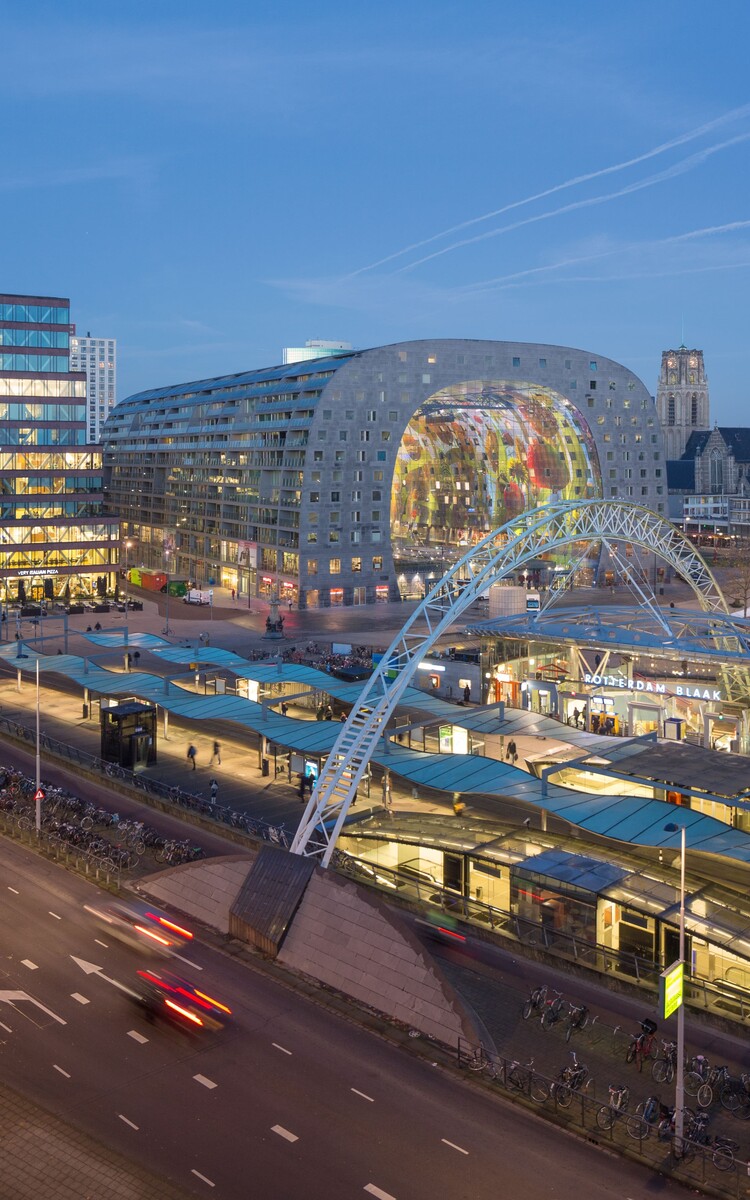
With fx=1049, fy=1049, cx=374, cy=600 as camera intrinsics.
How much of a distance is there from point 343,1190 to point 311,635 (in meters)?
77.8

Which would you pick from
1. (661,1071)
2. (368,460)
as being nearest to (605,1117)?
(661,1071)

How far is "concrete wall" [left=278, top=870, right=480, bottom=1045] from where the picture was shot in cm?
2678

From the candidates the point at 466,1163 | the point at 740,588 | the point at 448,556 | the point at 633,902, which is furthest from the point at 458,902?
the point at 448,556

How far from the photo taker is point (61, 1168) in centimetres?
2130

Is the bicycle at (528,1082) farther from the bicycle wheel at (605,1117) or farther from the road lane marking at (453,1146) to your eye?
the road lane marking at (453,1146)

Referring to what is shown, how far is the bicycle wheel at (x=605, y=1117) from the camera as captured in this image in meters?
22.9

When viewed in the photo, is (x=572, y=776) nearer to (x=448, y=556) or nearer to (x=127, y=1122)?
(x=127, y=1122)

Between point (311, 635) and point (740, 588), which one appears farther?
point (740, 588)

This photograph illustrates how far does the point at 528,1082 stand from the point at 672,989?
13.2ft

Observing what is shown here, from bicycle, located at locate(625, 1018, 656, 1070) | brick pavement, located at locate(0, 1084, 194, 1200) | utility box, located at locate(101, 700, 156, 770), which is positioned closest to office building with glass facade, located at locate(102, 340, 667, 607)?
utility box, located at locate(101, 700, 156, 770)

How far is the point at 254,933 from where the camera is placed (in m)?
31.8

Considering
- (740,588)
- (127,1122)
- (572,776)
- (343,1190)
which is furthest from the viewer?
(740,588)

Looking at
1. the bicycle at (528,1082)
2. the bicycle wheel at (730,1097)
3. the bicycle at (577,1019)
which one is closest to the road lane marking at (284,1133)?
the bicycle at (528,1082)

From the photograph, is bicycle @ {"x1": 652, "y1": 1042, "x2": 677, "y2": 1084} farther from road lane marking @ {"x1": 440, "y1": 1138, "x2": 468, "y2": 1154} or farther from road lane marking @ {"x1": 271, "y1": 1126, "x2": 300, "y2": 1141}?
road lane marking @ {"x1": 271, "y1": 1126, "x2": 300, "y2": 1141}
